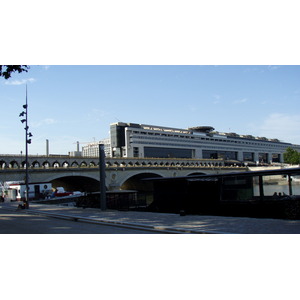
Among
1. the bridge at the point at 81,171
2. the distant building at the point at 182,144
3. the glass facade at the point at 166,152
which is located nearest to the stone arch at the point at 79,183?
the bridge at the point at 81,171

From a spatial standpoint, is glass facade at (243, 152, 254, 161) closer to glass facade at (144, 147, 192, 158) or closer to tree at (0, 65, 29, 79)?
glass facade at (144, 147, 192, 158)

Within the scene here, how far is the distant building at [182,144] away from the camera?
5330 inches

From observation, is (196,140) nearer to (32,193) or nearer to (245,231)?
(32,193)

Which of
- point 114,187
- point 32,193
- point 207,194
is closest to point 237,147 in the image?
point 114,187

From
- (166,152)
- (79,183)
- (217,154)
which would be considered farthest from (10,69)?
(217,154)

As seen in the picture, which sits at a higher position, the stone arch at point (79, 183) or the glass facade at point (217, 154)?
the glass facade at point (217, 154)

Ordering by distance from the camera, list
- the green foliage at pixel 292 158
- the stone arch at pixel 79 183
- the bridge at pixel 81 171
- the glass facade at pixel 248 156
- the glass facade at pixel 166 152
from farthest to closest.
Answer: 1. the glass facade at pixel 248 156
2. the green foliage at pixel 292 158
3. the glass facade at pixel 166 152
4. the stone arch at pixel 79 183
5. the bridge at pixel 81 171

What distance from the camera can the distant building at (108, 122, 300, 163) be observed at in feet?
444

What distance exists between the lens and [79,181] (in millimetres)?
78438

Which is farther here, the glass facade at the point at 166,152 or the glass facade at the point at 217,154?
the glass facade at the point at 217,154

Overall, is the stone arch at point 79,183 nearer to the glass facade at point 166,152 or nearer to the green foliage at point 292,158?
the glass facade at point 166,152

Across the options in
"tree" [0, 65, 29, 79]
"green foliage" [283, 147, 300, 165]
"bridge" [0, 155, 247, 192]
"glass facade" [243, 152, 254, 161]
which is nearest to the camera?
"tree" [0, 65, 29, 79]

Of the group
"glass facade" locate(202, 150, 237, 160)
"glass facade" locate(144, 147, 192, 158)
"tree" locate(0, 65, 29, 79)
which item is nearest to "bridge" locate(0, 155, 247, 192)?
"glass facade" locate(144, 147, 192, 158)
